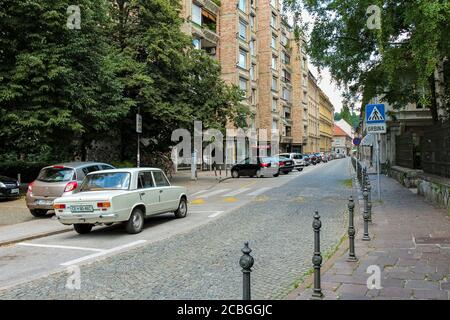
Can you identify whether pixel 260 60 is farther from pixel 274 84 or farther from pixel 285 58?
pixel 285 58

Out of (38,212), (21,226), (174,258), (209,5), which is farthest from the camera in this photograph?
(209,5)

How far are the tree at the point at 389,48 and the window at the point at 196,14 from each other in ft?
72.3

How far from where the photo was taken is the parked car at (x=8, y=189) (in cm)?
1686

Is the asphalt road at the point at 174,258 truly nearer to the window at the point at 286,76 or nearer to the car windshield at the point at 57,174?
the car windshield at the point at 57,174

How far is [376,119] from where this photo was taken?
46.5 feet

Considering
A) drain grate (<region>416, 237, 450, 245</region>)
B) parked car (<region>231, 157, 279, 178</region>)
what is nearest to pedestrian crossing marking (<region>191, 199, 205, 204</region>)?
drain grate (<region>416, 237, 450, 245</region>)

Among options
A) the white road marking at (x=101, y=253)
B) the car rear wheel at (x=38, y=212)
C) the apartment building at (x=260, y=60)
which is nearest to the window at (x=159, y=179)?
the white road marking at (x=101, y=253)

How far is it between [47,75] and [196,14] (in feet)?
80.2

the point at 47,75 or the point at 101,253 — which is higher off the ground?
the point at 47,75

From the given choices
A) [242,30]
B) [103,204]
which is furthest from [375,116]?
[242,30]

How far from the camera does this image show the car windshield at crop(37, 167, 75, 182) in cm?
1271

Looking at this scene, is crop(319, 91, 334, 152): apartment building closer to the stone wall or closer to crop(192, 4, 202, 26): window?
crop(192, 4, 202, 26): window
